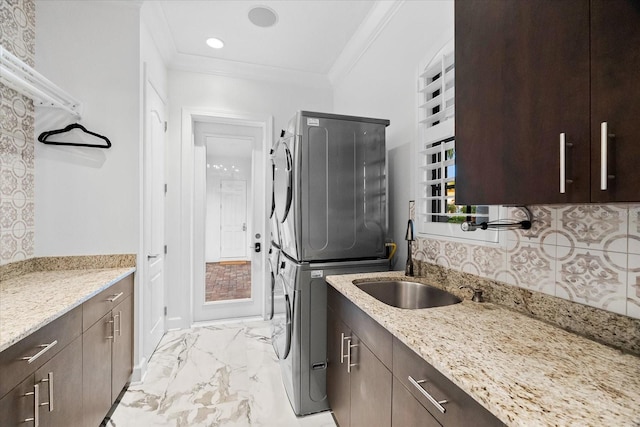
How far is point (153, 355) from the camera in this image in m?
2.60

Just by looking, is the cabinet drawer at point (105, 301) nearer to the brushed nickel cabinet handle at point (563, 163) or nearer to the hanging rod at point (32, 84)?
the hanging rod at point (32, 84)

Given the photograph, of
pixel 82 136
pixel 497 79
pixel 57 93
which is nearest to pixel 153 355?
pixel 82 136

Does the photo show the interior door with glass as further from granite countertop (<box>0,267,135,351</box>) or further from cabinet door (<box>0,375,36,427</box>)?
cabinet door (<box>0,375,36,427</box>)

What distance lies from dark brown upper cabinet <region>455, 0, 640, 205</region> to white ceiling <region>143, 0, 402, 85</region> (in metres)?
1.53

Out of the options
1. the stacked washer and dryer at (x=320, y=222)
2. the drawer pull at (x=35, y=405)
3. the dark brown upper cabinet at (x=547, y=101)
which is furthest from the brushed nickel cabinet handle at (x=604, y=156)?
the drawer pull at (x=35, y=405)

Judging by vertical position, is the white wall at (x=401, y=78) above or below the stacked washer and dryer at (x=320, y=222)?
above

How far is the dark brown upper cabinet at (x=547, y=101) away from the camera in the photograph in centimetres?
65

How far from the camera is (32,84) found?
169 centimetres

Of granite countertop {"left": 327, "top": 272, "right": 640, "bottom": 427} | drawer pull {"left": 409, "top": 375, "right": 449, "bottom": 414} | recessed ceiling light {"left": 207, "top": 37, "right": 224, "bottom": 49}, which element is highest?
recessed ceiling light {"left": 207, "top": 37, "right": 224, "bottom": 49}

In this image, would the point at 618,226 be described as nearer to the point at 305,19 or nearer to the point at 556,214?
the point at 556,214

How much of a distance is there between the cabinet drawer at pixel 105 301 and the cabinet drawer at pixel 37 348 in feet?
0.23

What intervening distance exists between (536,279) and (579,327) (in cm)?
21

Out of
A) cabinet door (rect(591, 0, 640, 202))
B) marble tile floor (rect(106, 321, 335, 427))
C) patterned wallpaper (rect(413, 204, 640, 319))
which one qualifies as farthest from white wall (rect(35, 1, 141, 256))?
cabinet door (rect(591, 0, 640, 202))

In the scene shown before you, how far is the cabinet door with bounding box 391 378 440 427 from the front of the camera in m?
0.90
